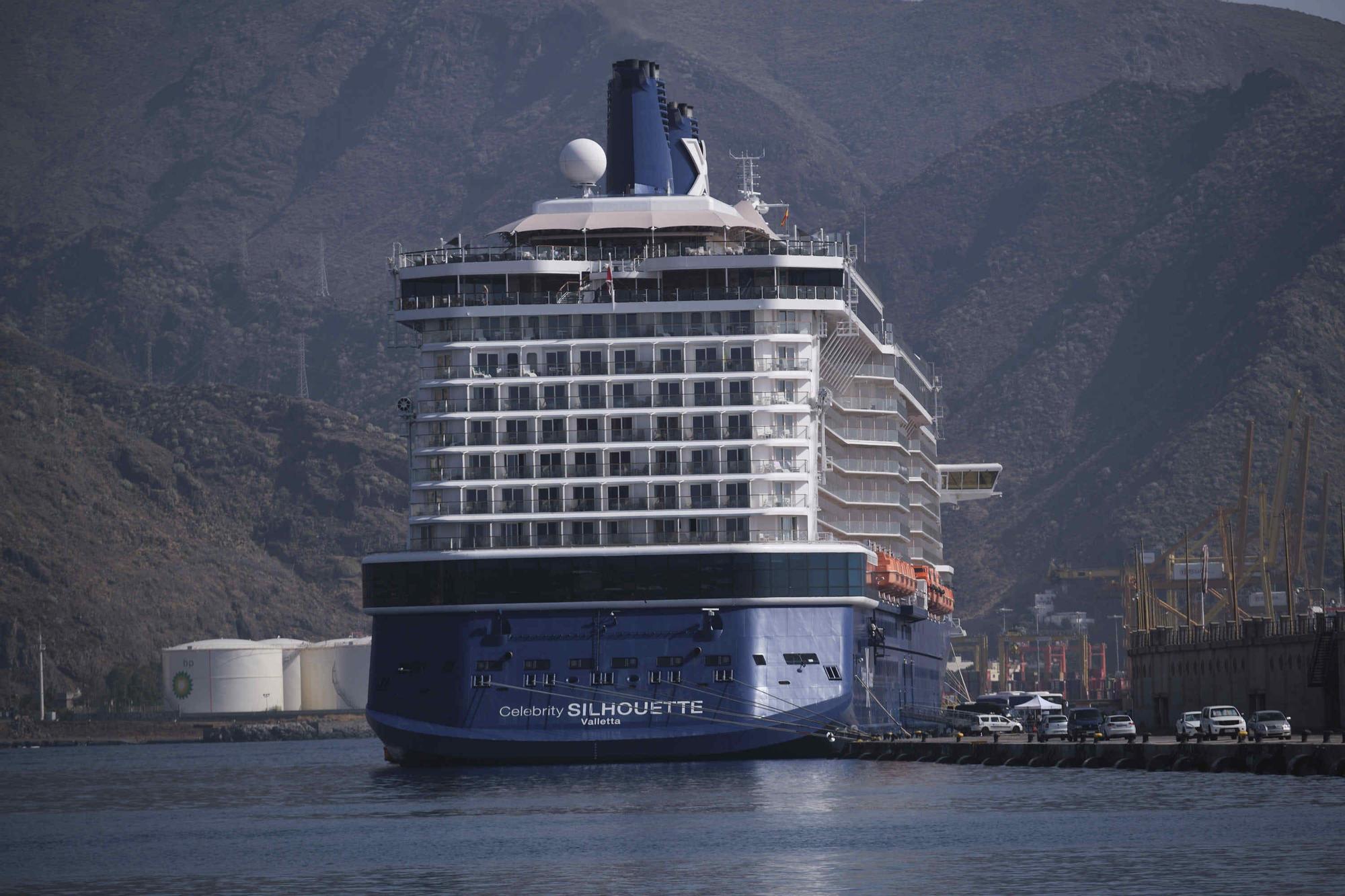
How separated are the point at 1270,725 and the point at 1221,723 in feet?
6.78

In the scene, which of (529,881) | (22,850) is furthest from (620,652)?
(529,881)

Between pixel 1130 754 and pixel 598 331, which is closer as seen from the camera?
pixel 1130 754

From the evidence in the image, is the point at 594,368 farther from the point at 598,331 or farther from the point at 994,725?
the point at 994,725

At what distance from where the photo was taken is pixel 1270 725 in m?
91.1

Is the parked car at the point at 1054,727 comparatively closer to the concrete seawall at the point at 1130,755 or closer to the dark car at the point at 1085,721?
the dark car at the point at 1085,721

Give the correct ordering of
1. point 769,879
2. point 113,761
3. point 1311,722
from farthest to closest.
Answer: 1. point 113,761
2. point 1311,722
3. point 769,879

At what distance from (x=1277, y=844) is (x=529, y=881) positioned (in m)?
17.7

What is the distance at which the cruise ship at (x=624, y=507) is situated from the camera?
88.8 meters

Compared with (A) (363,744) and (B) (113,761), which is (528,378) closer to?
(B) (113,761)

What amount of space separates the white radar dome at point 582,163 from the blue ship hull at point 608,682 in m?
23.3

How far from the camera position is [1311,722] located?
340 ft

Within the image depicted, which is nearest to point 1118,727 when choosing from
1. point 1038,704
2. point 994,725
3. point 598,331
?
point 994,725

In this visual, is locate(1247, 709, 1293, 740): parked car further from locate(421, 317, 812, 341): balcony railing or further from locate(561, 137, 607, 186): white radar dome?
locate(561, 137, 607, 186): white radar dome

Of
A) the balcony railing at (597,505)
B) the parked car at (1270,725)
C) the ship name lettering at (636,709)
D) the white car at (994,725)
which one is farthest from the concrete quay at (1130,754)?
the balcony railing at (597,505)
